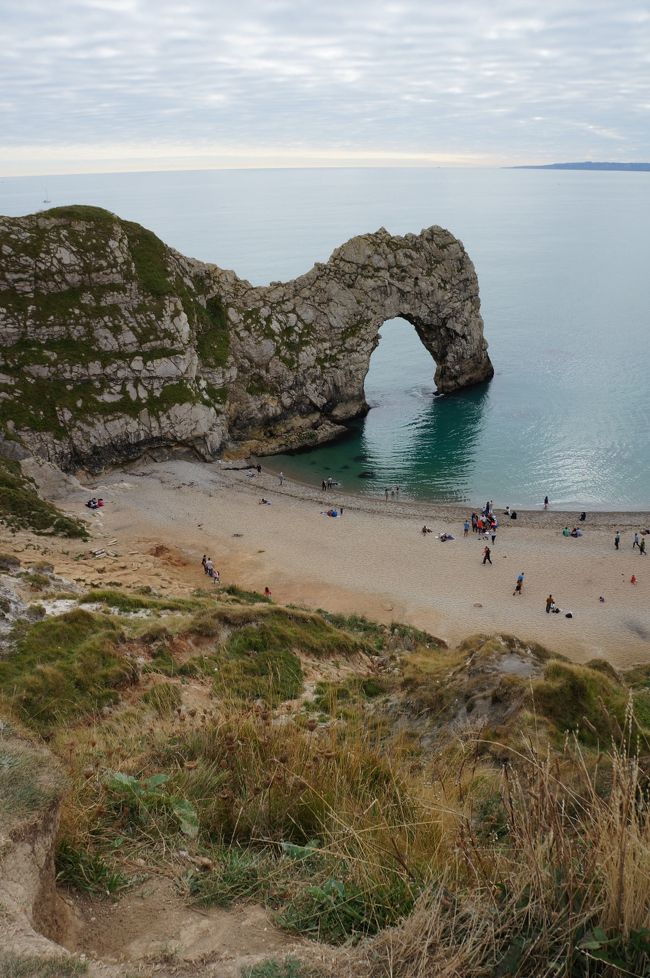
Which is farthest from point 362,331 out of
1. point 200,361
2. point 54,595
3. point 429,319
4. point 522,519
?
point 54,595

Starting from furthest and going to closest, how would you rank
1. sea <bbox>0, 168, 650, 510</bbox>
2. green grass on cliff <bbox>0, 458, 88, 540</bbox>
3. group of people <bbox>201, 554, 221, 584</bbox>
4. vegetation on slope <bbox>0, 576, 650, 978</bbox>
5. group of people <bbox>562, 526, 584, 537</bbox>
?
sea <bbox>0, 168, 650, 510</bbox>
group of people <bbox>562, 526, 584, 537</bbox>
green grass on cliff <bbox>0, 458, 88, 540</bbox>
group of people <bbox>201, 554, 221, 584</bbox>
vegetation on slope <bbox>0, 576, 650, 978</bbox>

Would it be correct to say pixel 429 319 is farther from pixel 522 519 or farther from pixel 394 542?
pixel 394 542

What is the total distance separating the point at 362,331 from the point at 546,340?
129ft

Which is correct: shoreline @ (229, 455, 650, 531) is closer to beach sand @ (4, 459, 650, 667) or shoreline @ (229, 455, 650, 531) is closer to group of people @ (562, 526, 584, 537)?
beach sand @ (4, 459, 650, 667)

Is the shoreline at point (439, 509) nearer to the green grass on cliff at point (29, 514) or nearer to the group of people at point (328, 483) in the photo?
the group of people at point (328, 483)

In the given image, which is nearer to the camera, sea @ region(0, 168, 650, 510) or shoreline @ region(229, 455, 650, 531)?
shoreline @ region(229, 455, 650, 531)

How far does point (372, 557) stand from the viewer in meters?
37.9

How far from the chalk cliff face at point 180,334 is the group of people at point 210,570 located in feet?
57.6

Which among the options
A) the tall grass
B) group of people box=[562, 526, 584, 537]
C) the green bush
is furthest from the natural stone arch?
the tall grass

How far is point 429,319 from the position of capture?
64.8m

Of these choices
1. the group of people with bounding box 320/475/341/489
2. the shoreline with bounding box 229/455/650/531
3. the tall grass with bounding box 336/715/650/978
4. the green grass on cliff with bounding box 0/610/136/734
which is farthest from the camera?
the group of people with bounding box 320/475/341/489

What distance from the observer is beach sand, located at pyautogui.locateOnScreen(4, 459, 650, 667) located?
3012cm

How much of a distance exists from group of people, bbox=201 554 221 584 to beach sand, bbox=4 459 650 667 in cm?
45

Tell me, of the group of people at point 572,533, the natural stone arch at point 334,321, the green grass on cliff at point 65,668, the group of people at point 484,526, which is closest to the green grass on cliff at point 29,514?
the green grass on cliff at point 65,668
